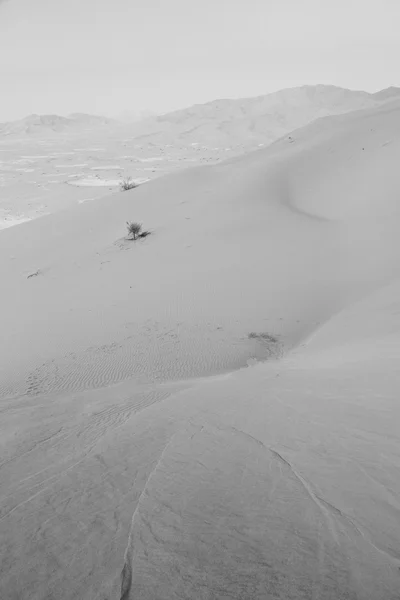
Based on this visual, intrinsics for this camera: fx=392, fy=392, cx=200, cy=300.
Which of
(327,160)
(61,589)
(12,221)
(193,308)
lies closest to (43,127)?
(12,221)

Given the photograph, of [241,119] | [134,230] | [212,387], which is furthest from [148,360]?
[241,119]

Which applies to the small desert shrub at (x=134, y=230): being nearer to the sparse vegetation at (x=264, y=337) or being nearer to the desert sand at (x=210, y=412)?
the desert sand at (x=210, y=412)

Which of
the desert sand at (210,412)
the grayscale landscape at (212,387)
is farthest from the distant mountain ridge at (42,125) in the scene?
the desert sand at (210,412)

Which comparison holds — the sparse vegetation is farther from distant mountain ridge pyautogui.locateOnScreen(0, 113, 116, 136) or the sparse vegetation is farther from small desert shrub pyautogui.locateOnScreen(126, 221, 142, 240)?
distant mountain ridge pyautogui.locateOnScreen(0, 113, 116, 136)

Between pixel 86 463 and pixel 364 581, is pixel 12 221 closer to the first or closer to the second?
pixel 86 463

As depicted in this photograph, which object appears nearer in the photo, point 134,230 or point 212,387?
point 212,387

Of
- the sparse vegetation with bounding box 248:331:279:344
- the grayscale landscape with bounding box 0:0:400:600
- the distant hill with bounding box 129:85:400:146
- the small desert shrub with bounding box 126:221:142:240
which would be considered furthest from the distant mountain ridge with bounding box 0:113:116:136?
the sparse vegetation with bounding box 248:331:279:344

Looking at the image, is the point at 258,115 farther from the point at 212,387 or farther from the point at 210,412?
the point at 210,412

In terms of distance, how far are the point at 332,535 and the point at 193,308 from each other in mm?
5280

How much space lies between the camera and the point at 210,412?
9.89 feet

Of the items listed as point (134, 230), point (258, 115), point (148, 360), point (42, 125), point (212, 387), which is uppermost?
point (42, 125)

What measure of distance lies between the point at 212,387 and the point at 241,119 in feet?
208

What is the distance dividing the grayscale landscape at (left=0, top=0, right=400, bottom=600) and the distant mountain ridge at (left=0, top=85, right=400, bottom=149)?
34.9 metres

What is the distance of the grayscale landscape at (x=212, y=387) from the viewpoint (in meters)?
1.46
